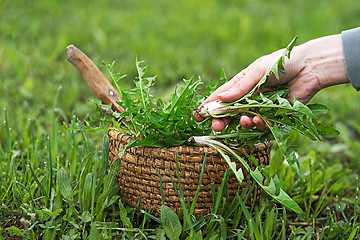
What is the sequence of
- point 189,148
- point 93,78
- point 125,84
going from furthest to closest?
1. point 125,84
2. point 93,78
3. point 189,148

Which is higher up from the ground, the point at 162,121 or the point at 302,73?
the point at 302,73

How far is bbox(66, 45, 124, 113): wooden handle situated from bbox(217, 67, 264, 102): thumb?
1.82 feet

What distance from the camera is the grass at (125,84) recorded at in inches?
69.4

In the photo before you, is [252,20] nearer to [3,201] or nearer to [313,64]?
[313,64]

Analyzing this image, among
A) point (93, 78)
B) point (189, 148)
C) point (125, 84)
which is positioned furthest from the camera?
point (125, 84)

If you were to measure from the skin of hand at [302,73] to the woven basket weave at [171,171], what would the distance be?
0.55ft

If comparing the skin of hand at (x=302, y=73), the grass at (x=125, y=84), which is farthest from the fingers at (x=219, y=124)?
the grass at (x=125, y=84)

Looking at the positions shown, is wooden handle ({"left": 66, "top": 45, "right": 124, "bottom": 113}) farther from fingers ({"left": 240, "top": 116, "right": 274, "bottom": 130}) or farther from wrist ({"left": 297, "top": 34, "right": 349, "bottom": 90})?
wrist ({"left": 297, "top": 34, "right": 349, "bottom": 90})

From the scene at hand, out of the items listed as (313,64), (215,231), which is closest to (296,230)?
(215,231)

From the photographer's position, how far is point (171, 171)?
1.71m

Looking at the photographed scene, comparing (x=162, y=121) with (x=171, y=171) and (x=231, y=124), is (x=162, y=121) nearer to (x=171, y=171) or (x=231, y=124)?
(x=171, y=171)

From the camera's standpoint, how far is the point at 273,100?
1763mm

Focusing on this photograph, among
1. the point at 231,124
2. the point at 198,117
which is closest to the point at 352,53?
the point at 231,124

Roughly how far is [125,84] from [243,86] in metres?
2.07
